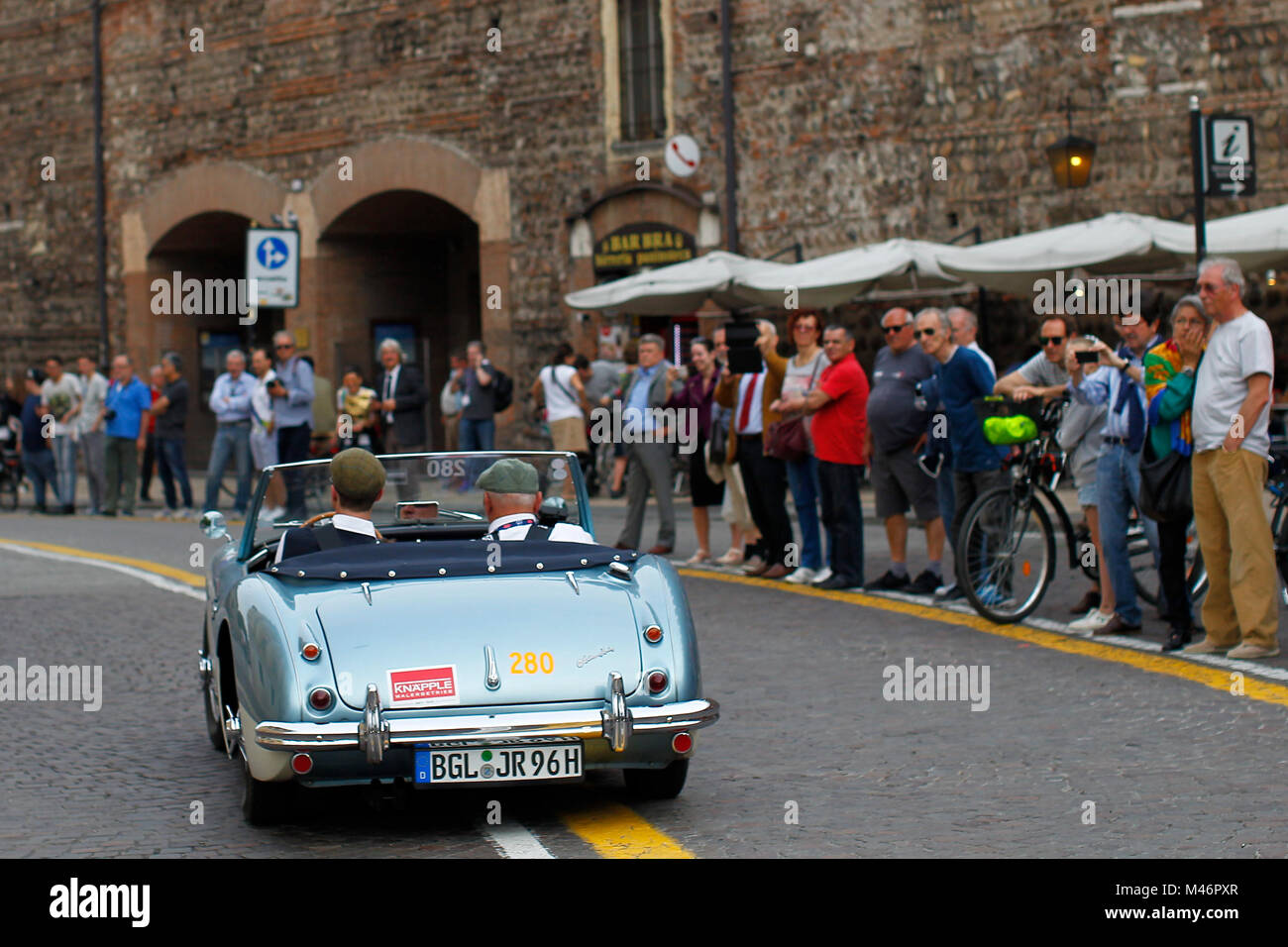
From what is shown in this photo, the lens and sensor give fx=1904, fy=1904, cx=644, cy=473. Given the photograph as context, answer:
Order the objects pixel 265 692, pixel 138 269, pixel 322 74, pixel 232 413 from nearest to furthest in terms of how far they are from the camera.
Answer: pixel 265 692, pixel 232 413, pixel 322 74, pixel 138 269

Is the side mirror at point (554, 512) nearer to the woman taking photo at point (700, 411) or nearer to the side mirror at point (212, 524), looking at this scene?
the side mirror at point (212, 524)

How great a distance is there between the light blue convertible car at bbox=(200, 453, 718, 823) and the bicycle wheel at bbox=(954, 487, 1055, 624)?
13.9ft

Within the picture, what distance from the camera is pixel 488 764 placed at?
5605mm

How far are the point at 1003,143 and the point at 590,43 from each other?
254 inches

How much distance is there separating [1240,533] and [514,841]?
4552 millimetres

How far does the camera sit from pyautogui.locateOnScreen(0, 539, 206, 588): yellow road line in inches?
545

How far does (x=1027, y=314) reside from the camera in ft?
72.6

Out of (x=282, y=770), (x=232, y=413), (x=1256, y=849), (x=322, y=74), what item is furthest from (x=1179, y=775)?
(x=322, y=74)
